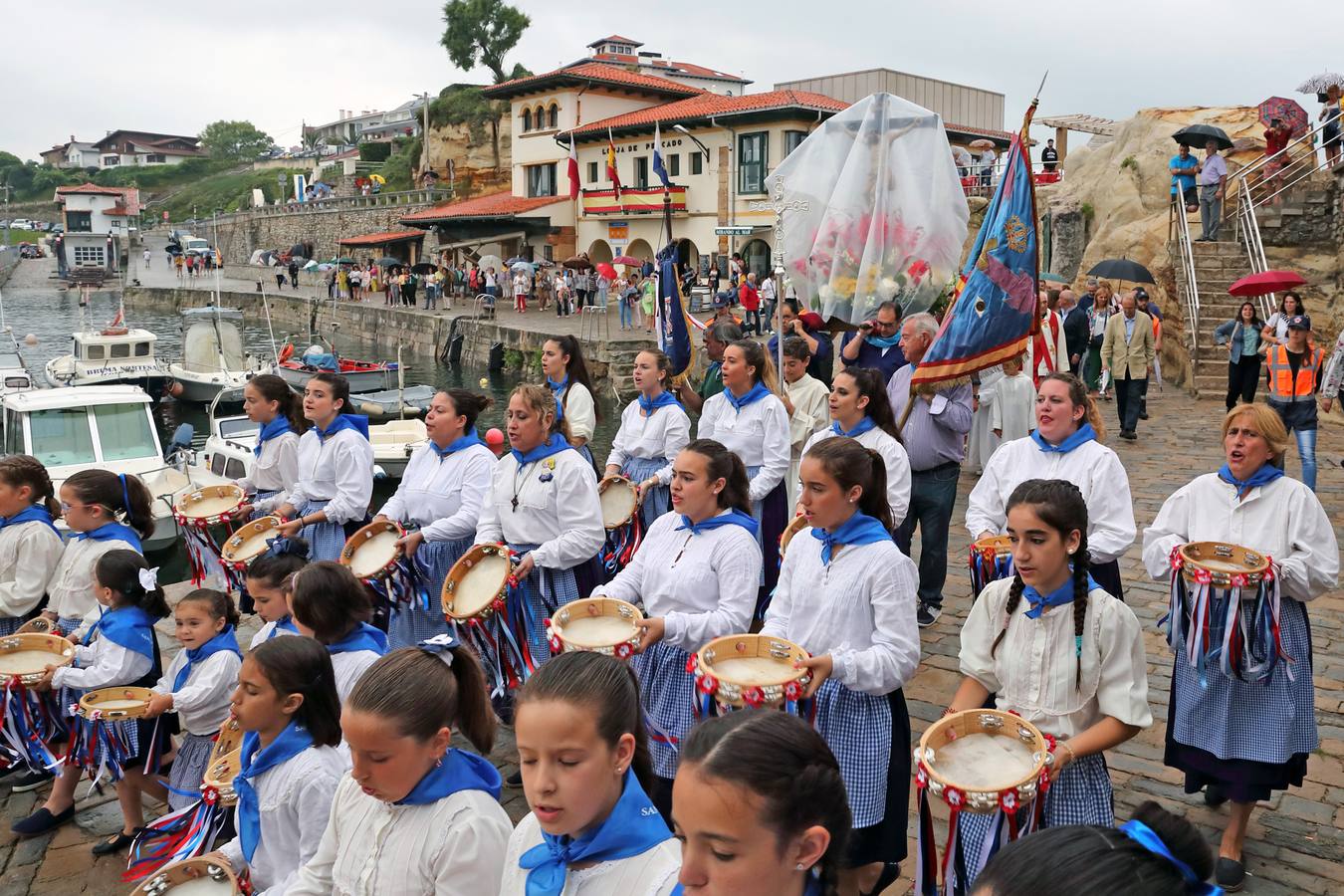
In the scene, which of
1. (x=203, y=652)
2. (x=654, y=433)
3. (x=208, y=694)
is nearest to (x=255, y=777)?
(x=208, y=694)

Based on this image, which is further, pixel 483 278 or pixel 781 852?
pixel 483 278

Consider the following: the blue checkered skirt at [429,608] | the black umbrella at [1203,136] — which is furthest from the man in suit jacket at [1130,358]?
the blue checkered skirt at [429,608]

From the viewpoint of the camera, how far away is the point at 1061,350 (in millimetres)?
13188

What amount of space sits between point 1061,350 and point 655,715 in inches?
415

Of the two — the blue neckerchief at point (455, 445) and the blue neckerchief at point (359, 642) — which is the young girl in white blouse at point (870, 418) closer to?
the blue neckerchief at point (455, 445)

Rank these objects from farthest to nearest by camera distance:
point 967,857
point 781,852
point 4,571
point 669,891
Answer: point 4,571 → point 967,857 → point 669,891 → point 781,852

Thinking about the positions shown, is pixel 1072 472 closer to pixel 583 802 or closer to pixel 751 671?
pixel 751 671

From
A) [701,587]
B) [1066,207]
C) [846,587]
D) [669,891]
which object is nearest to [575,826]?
[669,891]

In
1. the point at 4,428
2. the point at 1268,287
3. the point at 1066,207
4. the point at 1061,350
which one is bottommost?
the point at 4,428

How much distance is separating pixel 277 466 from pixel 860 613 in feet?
14.8

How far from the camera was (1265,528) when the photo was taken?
4309 mm

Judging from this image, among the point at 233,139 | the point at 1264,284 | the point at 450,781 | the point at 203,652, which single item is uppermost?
the point at 233,139

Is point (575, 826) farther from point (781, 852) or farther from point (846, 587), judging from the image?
point (846, 587)

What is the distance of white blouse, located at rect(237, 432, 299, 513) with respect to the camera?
21.9 ft
